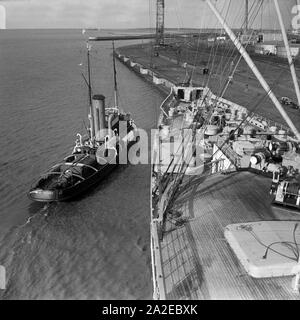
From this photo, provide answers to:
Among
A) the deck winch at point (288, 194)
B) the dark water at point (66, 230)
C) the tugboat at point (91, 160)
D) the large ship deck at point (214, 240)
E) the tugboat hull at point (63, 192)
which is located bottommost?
the dark water at point (66, 230)

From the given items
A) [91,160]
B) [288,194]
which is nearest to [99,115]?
[91,160]

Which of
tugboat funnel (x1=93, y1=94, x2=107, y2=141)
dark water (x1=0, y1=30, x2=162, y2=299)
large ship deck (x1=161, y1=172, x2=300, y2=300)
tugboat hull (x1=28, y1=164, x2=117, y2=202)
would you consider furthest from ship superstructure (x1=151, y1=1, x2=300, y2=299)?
tugboat funnel (x1=93, y1=94, x2=107, y2=141)

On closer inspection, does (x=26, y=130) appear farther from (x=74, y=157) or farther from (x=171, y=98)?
(x=171, y=98)

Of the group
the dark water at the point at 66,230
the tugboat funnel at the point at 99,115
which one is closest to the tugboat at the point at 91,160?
the tugboat funnel at the point at 99,115

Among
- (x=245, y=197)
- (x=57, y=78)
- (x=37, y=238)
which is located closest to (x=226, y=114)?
(x=245, y=197)

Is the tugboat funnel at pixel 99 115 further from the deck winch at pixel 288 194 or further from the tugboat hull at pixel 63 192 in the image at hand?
the deck winch at pixel 288 194

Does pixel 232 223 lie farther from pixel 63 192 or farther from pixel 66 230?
pixel 63 192

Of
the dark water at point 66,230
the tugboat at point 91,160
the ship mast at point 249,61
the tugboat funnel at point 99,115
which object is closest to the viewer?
the ship mast at point 249,61
